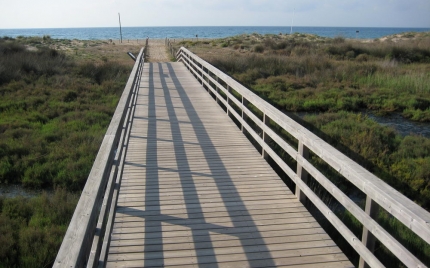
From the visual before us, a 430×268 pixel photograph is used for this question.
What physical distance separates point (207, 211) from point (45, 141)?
21.4ft

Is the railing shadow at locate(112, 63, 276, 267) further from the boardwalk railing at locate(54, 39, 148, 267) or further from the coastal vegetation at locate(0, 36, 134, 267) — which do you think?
the coastal vegetation at locate(0, 36, 134, 267)

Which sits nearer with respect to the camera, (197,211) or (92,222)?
(92,222)

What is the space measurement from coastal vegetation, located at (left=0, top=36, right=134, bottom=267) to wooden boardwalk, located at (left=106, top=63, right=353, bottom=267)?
131cm

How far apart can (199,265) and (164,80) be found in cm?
1286

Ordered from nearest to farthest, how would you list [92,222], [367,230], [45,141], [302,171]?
[92,222]
[367,230]
[302,171]
[45,141]

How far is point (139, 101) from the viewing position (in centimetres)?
1155

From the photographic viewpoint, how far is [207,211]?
15.2 ft

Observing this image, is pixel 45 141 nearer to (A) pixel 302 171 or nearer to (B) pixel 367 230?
(A) pixel 302 171

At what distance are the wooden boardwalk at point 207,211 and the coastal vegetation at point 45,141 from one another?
1.31m

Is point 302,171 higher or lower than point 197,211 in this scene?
higher

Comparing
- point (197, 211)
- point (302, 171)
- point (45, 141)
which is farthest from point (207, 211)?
point (45, 141)

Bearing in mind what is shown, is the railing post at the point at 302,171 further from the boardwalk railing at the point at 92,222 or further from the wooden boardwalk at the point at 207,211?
the boardwalk railing at the point at 92,222

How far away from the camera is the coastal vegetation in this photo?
17.7 feet

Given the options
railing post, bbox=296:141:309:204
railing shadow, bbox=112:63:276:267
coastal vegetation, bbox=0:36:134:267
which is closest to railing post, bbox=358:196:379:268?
railing shadow, bbox=112:63:276:267
